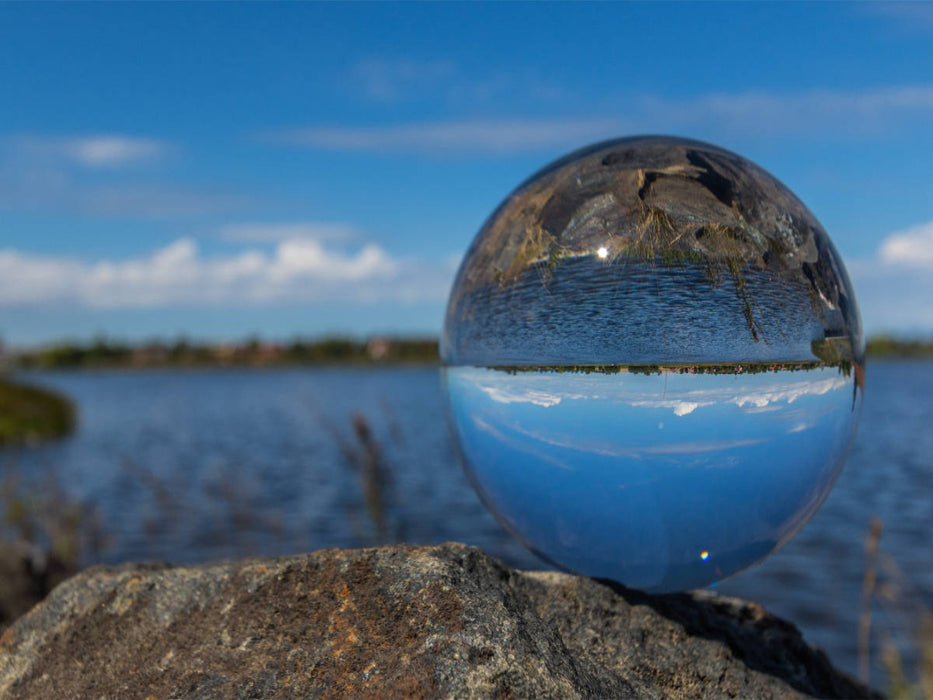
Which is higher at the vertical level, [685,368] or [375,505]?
[685,368]

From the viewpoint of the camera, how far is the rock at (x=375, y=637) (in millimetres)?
2240

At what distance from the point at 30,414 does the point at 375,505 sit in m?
29.2

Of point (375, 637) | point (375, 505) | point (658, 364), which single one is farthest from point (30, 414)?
point (658, 364)

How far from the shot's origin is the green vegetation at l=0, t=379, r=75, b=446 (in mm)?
29172

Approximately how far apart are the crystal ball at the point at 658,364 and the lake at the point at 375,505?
29.9 inches

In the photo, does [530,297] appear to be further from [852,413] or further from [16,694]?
[16,694]

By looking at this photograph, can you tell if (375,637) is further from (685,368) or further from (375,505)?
(375,505)

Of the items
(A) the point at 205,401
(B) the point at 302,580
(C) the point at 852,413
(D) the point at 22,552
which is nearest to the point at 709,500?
(C) the point at 852,413

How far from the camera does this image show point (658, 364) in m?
2.64

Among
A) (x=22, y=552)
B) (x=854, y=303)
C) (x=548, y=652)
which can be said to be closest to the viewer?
(x=548, y=652)

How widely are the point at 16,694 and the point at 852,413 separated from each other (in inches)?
131

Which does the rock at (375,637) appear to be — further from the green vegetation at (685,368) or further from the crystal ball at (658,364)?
the green vegetation at (685,368)

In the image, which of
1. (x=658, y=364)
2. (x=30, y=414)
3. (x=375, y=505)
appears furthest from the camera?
(x=30, y=414)

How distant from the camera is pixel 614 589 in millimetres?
3049
